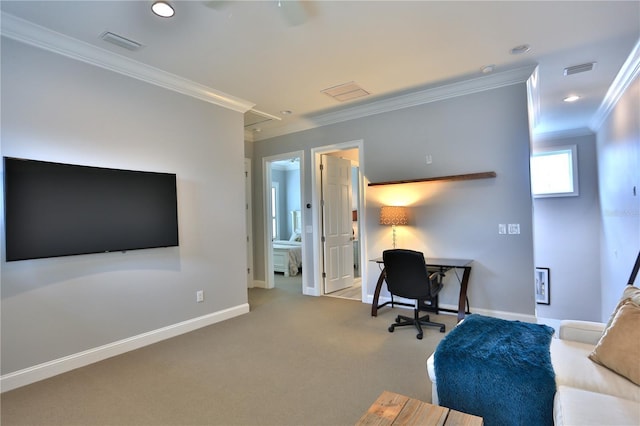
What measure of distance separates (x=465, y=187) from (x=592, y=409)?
2999 mm

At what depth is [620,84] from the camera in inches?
155

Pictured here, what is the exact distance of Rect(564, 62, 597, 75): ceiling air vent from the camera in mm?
3523


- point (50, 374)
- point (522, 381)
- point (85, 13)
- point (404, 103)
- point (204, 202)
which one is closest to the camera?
point (522, 381)

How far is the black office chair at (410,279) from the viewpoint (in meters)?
3.42

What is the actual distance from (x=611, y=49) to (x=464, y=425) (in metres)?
3.74

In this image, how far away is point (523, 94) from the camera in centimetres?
375

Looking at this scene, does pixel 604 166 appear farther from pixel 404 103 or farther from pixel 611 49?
pixel 404 103

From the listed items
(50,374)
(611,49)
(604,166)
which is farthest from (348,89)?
(604,166)

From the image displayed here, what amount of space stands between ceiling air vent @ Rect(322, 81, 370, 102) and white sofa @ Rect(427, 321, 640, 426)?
313cm

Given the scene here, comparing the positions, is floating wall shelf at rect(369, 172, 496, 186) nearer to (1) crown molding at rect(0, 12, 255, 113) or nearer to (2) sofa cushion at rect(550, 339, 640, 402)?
(2) sofa cushion at rect(550, 339, 640, 402)

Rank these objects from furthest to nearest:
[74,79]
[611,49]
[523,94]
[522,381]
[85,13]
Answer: [523,94] < [611,49] < [74,79] < [85,13] < [522,381]

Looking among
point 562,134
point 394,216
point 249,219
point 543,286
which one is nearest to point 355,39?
point 394,216

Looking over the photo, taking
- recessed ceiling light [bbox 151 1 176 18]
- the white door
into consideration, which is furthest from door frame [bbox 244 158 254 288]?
recessed ceiling light [bbox 151 1 176 18]

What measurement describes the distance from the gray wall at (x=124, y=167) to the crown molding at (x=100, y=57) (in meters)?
0.07
